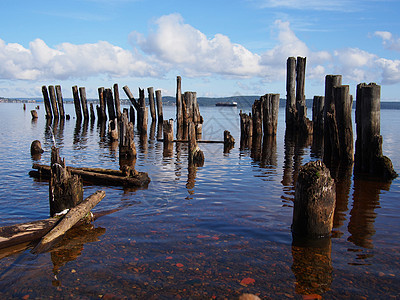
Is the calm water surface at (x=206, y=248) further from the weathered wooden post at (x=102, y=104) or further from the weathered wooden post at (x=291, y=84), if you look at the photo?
the weathered wooden post at (x=102, y=104)

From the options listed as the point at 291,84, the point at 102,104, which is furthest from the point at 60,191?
the point at 102,104

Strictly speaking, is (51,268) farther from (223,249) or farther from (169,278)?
(223,249)

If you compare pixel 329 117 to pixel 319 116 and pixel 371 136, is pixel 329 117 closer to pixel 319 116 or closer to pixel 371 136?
pixel 371 136

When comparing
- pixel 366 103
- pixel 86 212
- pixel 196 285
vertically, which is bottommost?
pixel 196 285

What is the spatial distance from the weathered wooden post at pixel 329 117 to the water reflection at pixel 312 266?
28.2 feet

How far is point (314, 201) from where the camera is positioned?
571 centimetres

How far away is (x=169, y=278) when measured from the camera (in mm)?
4637

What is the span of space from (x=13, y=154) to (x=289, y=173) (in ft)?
35.4

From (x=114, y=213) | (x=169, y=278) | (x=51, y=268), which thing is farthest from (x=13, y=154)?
(x=169, y=278)

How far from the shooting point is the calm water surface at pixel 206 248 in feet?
14.5

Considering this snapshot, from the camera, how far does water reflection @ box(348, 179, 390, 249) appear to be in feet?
→ 20.1

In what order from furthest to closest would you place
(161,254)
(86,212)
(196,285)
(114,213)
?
(114,213)
(86,212)
(161,254)
(196,285)

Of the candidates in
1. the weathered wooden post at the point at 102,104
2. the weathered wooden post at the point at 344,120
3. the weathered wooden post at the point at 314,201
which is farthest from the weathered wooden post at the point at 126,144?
the weathered wooden post at the point at 102,104

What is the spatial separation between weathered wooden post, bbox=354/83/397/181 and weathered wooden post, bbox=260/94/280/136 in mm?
10115
